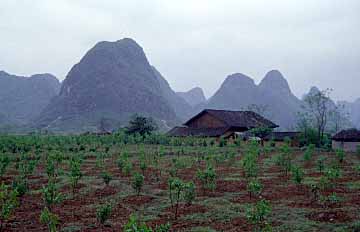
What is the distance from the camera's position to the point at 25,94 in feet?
521

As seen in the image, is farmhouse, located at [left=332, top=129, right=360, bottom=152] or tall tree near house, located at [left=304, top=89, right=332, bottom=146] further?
tall tree near house, located at [left=304, top=89, right=332, bottom=146]

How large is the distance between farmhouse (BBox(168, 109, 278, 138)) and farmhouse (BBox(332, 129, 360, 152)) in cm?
1308

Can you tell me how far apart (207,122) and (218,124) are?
2190 mm

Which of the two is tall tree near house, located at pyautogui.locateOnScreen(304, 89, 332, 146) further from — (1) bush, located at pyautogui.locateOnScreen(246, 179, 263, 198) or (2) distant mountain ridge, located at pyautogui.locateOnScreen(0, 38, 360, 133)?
(1) bush, located at pyautogui.locateOnScreen(246, 179, 263, 198)

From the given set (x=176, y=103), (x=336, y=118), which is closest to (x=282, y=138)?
(x=336, y=118)

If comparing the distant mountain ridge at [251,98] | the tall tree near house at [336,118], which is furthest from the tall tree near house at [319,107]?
the distant mountain ridge at [251,98]

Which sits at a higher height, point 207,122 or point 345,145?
point 207,122

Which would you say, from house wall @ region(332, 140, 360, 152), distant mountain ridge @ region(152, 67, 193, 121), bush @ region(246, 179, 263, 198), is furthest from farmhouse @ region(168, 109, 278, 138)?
distant mountain ridge @ region(152, 67, 193, 121)

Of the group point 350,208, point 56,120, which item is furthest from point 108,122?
point 350,208

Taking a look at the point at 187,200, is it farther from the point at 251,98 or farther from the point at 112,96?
the point at 251,98

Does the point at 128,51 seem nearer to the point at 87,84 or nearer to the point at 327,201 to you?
the point at 87,84

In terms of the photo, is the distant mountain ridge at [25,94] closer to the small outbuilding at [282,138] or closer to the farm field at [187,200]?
the small outbuilding at [282,138]

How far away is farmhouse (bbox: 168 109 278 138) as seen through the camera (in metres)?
52.6

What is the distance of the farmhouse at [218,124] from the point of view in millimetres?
52562
